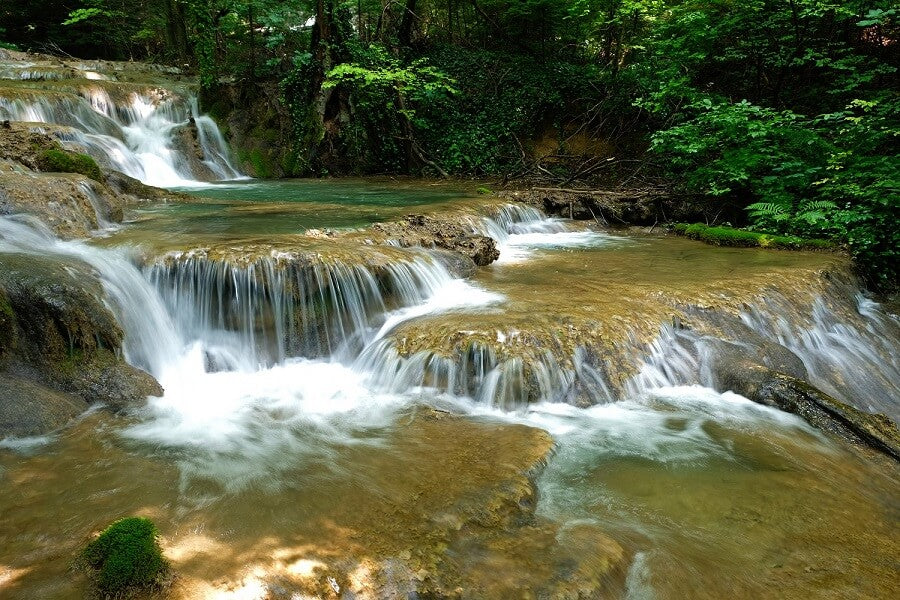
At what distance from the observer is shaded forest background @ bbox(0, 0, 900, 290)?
9.52 m

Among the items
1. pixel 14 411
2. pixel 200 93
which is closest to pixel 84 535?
pixel 14 411

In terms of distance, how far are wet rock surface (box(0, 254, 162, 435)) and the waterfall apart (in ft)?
23.8

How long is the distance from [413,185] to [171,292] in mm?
9207

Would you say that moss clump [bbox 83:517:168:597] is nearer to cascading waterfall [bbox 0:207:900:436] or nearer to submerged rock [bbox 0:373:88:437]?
submerged rock [bbox 0:373:88:437]

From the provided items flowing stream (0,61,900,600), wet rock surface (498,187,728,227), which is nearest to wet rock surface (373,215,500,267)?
flowing stream (0,61,900,600)

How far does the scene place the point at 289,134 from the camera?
16.3 metres

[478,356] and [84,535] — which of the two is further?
[478,356]

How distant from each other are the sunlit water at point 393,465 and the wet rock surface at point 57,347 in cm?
29

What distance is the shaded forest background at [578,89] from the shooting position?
9516 mm

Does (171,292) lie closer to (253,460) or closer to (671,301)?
(253,460)

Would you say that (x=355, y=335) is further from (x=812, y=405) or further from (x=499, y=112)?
(x=499, y=112)

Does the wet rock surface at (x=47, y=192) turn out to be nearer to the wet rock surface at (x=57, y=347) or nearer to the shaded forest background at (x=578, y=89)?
the wet rock surface at (x=57, y=347)

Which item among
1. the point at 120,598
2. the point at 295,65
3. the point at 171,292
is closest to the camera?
the point at 120,598

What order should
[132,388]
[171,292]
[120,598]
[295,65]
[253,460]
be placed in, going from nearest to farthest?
[120,598] < [253,460] < [132,388] < [171,292] < [295,65]
